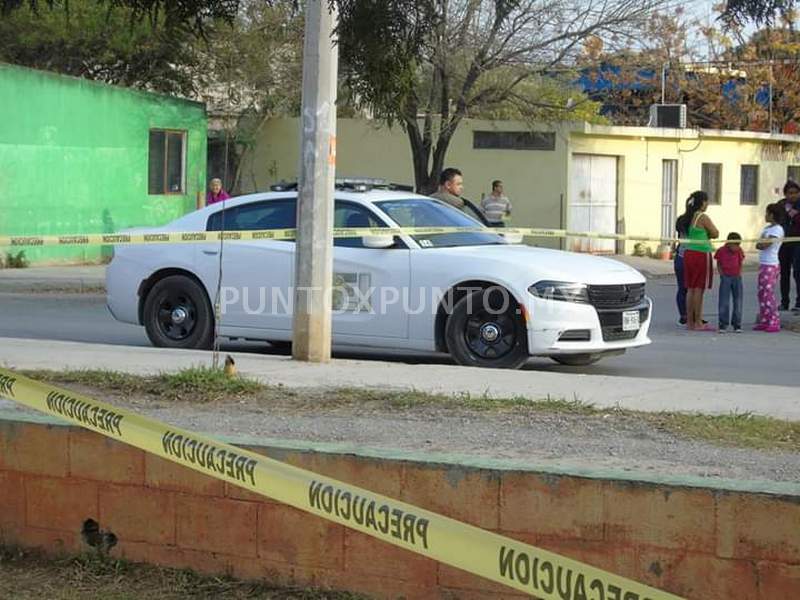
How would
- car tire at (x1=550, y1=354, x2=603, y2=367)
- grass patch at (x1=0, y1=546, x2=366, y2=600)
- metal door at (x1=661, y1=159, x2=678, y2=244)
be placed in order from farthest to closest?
metal door at (x1=661, y1=159, x2=678, y2=244), car tire at (x1=550, y1=354, x2=603, y2=367), grass patch at (x1=0, y1=546, x2=366, y2=600)

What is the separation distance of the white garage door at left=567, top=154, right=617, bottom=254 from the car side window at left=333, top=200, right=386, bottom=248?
59.6 feet

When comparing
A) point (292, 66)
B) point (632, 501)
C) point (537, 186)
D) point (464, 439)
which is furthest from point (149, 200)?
point (632, 501)

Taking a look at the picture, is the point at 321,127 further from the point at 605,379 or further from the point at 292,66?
the point at 292,66

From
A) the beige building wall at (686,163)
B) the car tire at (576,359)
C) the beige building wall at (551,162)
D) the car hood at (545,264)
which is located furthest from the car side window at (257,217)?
the beige building wall at (686,163)

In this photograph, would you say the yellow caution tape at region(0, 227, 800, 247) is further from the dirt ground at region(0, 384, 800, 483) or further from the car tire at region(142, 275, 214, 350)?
the dirt ground at region(0, 384, 800, 483)

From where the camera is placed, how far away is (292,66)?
97.2 feet

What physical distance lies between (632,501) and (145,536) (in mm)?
2225

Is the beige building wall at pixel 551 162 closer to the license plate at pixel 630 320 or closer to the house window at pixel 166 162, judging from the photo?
the house window at pixel 166 162

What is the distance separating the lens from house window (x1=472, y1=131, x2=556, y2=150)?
1172 inches

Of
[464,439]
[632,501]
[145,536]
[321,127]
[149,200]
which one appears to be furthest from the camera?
[149,200]

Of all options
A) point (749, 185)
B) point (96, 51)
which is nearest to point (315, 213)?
point (96, 51)

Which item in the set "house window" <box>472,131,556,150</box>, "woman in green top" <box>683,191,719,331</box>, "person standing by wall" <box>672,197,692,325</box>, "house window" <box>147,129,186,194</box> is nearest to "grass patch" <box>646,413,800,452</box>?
"woman in green top" <box>683,191,719,331</box>

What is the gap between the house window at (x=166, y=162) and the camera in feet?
89.6

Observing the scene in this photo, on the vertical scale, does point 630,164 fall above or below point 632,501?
above
